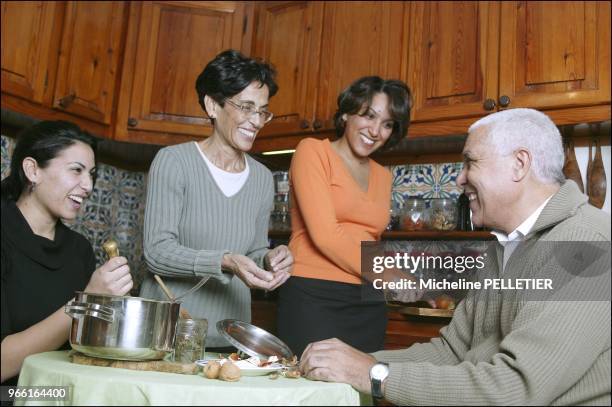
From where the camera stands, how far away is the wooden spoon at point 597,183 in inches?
98.5

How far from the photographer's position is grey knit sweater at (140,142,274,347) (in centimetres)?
146

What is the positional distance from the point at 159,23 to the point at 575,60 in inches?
79.7

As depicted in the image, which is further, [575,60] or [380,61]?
[380,61]

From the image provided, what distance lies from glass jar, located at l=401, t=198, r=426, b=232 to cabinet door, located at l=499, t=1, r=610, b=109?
625mm

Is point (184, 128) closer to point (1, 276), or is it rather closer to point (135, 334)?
point (1, 276)

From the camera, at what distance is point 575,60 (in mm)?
2324

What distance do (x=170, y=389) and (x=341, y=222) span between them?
3.77ft

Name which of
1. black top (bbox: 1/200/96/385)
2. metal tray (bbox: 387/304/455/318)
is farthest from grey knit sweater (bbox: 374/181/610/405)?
metal tray (bbox: 387/304/455/318)

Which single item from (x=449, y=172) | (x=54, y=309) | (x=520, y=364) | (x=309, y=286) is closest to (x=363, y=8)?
(x=449, y=172)

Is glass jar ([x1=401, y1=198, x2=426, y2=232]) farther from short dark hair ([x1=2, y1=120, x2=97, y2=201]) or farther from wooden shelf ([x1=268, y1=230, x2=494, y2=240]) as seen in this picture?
short dark hair ([x1=2, y1=120, x2=97, y2=201])

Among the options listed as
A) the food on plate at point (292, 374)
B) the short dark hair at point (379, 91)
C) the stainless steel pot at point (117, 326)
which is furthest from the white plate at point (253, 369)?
the short dark hair at point (379, 91)

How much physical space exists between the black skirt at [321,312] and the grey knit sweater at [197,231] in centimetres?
19

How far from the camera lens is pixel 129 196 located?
11.9 feet

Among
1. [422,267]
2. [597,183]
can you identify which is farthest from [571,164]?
[422,267]
